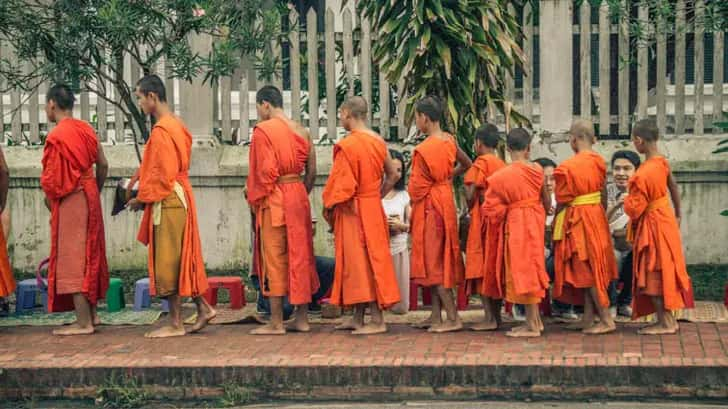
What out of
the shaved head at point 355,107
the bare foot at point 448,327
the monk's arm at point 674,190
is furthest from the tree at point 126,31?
the monk's arm at point 674,190

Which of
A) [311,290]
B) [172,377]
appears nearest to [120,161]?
[311,290]

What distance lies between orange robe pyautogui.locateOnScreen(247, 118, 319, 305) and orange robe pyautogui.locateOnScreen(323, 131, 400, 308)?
0.81 ft

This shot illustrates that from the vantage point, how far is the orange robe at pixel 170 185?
927 centimetres

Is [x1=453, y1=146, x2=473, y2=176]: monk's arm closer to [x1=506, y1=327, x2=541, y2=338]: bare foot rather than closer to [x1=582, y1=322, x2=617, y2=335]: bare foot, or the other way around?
[x1=506, y1=327, x2=541, y2=338]: bare foot

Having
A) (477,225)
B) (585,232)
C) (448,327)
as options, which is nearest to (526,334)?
(448,327)

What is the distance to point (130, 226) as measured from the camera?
1262cm

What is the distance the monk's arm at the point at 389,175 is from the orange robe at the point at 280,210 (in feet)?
2.02

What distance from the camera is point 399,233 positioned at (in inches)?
412

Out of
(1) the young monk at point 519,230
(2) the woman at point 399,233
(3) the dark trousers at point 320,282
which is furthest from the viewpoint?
(2) the woman at point 399,233

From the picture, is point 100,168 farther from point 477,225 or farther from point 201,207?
point 477,225

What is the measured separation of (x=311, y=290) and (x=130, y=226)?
3.58m

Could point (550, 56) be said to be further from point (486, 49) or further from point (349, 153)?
point (349, 153)

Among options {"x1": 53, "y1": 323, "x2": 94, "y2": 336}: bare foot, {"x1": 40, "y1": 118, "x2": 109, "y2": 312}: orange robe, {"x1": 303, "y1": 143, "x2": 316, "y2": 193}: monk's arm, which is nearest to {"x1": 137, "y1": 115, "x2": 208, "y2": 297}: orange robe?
{"x1": 40, "y1": 118, "x2": 109, "y2": 312}: orange robe

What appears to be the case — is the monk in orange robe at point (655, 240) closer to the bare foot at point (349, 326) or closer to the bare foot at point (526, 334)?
the bare foot at point (526, 334)
